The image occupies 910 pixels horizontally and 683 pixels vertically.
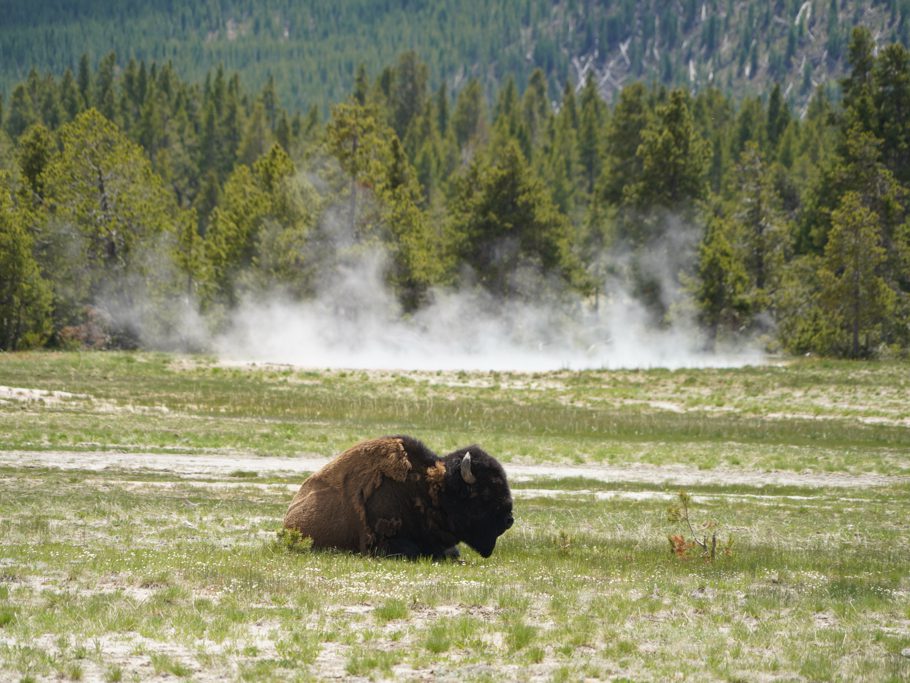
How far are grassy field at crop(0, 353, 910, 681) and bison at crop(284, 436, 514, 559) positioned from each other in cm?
47

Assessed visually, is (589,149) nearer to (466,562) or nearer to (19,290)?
(19,290)

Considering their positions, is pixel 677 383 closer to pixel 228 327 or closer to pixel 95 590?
pixel 228 327

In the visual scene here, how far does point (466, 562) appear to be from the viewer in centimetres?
1356

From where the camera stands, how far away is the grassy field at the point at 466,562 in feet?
28.4

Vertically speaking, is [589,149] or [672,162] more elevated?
[589,149]

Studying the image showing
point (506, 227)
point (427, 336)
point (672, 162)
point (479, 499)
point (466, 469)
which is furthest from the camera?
point (672, 162)

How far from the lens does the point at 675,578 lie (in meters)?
12.3

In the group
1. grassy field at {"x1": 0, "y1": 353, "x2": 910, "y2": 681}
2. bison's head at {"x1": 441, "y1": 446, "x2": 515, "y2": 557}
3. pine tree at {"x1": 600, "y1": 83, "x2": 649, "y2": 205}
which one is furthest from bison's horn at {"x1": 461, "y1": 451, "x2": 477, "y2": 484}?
pine tree at {"x1": 600, "y1": 83, "x2": 649, "y2": 205}

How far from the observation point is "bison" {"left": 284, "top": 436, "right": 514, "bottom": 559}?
13000 mm

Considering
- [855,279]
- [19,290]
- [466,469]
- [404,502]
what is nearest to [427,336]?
[19,290]

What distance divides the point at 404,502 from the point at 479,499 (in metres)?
0.89

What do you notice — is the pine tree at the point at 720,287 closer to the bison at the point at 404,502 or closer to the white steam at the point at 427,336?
the white steam at the point at 427,336

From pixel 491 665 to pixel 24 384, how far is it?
1468 inches

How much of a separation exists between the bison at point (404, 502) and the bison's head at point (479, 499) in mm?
11
